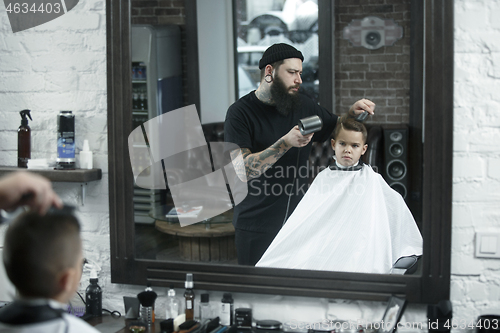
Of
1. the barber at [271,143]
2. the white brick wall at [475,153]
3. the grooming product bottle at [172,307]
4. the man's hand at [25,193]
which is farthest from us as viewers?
the grooming product bottle at [172,307]

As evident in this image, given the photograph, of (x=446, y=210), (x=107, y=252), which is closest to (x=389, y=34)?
(x=446, y=210)

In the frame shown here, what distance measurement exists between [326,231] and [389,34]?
72 cm

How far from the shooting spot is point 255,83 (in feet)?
5.54

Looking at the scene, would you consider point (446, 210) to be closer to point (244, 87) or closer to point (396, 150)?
point (396, 150)

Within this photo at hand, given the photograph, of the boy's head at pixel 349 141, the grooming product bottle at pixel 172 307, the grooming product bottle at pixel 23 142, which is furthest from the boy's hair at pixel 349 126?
the grooming product bottle at pixel 23 142

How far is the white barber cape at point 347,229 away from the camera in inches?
64.0

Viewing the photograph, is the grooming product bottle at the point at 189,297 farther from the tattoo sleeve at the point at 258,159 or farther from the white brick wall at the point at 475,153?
the white brick wall at the point at 475,153

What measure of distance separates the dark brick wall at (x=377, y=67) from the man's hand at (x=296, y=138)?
17 centimetres

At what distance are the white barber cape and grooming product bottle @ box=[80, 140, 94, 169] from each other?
79 cm

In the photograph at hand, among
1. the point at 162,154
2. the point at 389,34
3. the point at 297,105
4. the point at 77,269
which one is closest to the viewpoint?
the point at 77,269

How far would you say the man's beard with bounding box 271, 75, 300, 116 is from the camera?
5.47 ft

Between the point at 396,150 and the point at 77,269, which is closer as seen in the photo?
the point at 77,269

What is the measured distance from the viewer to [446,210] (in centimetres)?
157

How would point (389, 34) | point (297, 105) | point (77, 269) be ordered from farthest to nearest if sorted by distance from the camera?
1. point (297, 105)
2. point (389, 34)
3. point (77, 269)
